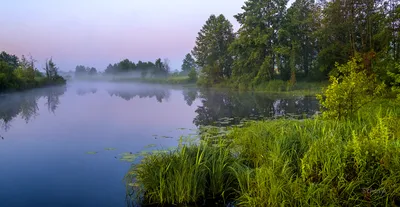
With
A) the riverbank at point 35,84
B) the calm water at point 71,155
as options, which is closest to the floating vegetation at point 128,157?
the calm water at point 71,155

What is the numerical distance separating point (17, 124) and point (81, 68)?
157 metres

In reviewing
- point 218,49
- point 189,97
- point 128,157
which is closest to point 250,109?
point 128,157

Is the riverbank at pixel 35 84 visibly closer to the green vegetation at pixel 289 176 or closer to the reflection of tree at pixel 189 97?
the reflection of tree at pixel 189 97

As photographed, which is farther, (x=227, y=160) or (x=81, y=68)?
(x=81, y=68)

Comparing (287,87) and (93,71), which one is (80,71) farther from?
(287,87)

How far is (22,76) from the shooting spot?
5247cm

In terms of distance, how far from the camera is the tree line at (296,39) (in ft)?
98.1

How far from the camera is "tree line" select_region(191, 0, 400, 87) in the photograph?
29891 mm

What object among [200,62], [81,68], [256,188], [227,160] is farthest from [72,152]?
[81,68]

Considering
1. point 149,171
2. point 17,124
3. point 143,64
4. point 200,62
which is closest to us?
point 149,171

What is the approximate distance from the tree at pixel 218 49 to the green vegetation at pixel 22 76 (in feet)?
107

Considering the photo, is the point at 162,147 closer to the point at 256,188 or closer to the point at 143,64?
the point at 256,188

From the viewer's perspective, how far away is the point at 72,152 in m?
10.7

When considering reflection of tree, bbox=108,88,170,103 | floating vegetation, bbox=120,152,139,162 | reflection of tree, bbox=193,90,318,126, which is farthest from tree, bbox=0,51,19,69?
floating vegetation, bbox=120,152,139,162
